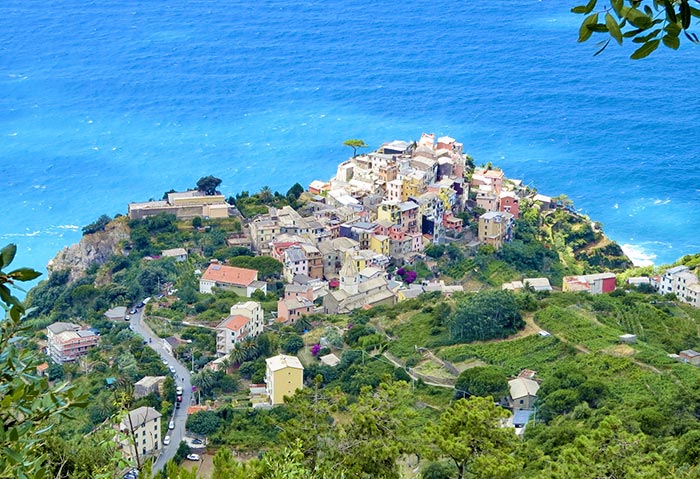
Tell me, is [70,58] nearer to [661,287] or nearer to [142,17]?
[142,17]

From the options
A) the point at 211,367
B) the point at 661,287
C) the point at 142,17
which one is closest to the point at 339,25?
the point at 142,17

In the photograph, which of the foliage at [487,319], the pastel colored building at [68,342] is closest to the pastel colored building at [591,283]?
the foliage at [487,319]

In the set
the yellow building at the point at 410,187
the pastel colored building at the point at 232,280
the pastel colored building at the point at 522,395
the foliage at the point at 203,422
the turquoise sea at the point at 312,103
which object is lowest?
the foliage at the point at 203,422

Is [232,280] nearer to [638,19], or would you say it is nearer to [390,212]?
[390,212]

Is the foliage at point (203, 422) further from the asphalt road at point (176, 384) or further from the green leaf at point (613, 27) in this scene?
the green leaf at point (613, 27)

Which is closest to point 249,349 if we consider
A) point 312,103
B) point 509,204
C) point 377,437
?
point 377,437

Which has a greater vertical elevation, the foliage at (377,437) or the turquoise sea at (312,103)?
the turquoise sea at (312,103)
